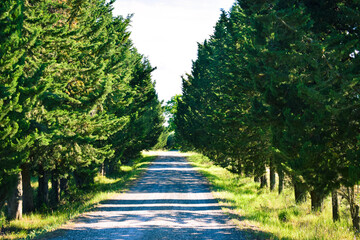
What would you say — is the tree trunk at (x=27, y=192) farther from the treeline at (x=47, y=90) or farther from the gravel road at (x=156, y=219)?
the gravel road at (x=156, y=219)

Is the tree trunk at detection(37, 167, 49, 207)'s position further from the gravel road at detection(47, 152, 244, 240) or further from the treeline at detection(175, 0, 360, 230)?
the treeline at detection(175, 0, 360, 230)

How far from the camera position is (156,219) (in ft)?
35.2

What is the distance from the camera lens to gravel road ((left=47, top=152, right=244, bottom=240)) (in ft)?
28.4

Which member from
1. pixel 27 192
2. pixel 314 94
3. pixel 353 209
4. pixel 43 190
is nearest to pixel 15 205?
pixel 27 192

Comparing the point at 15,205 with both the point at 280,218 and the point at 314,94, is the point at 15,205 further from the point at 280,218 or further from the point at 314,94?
the point at 314,94

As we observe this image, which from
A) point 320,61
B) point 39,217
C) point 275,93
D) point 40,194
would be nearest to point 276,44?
point 275,93

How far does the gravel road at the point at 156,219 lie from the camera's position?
28.4ft

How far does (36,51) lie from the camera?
1171 centimetres

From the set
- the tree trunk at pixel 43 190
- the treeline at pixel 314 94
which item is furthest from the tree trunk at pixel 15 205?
the treeline at pixel 314 94

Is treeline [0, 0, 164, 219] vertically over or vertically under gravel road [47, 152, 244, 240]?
over

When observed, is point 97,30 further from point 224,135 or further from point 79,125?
point 224,135

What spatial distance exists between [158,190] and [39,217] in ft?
21.7

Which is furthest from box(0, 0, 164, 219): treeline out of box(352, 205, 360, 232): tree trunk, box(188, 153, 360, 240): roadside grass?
box(352, 205, 360, 232): tree trunk

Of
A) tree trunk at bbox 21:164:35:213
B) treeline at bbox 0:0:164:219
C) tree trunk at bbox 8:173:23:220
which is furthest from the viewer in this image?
tree trunk at bbox 21:164:35:213
